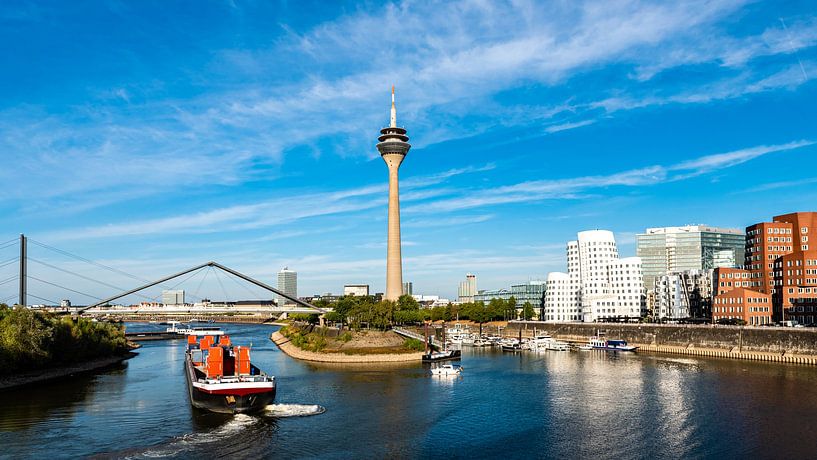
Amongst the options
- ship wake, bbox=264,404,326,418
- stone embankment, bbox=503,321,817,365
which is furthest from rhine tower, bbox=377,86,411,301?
ship wake, bbox=264,404,326,418

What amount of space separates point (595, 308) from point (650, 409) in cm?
9456

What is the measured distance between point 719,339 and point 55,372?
9148 cm

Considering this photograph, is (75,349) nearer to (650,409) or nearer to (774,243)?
(650,409)

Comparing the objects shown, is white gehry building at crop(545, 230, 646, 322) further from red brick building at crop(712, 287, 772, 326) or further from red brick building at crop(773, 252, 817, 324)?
red brick building at crop(773, 252, 817, 324)

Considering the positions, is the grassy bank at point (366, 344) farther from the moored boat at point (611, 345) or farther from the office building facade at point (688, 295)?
the office building facade at point (688, 295)

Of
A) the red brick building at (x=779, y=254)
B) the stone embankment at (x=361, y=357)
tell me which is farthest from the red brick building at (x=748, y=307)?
the stone embankment at (x=361, y=357)

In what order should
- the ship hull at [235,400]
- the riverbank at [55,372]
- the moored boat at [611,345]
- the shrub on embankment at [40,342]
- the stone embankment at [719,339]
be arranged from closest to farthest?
the ship hull at [235,400] < the riverbank at [55,372] < the shrub on embankment at [40,342] < the stone embankment at [719,339] < the moored boat at [611,345]

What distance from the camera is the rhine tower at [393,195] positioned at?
16688cm

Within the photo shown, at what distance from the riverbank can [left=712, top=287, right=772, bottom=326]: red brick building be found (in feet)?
332

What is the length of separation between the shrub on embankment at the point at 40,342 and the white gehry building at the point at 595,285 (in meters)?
103

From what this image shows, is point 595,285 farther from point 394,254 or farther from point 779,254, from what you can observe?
point 394,254

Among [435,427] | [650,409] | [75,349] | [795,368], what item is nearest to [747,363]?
[795,368]

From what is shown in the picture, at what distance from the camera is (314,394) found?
59.8 metres

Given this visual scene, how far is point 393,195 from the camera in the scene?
170250 mm
